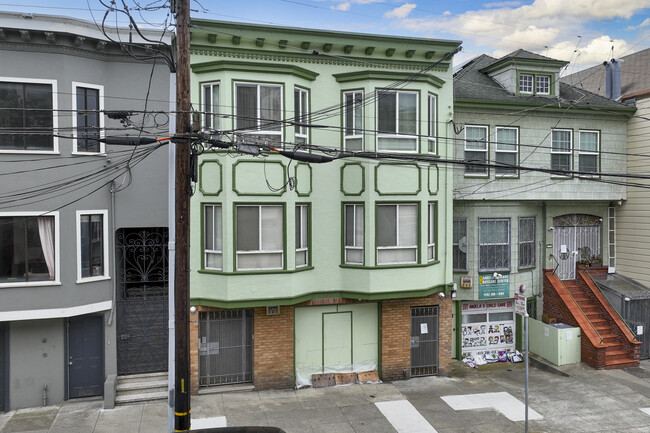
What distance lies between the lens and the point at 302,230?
1398 centimetres

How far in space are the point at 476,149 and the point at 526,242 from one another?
12.7ft

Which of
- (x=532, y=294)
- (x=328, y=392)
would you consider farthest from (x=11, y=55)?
(x=532, y=294)

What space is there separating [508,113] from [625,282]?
24.5 ft

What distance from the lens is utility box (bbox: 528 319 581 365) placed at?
16.0m

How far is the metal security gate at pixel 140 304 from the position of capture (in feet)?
45.4

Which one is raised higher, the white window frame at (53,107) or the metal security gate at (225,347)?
the white window frame at (53,107)

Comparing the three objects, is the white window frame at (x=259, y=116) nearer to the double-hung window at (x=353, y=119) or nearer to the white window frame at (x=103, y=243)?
the double-hung window at (x=353, y=119)

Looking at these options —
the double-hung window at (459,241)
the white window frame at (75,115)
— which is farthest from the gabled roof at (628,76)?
the white window frame at (75,115)

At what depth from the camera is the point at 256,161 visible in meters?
13.1

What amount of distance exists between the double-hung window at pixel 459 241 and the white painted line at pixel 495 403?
4332 millimetres

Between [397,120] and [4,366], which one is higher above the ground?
[397,120]

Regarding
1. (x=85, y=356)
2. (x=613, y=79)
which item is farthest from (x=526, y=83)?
(x=85, y=356)

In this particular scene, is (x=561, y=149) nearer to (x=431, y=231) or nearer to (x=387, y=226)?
(x=431, y=231)

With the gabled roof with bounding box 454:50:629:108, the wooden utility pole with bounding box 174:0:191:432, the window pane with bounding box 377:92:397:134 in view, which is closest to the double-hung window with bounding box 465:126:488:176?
the gabled roof with bounding box 454:50:629:108
